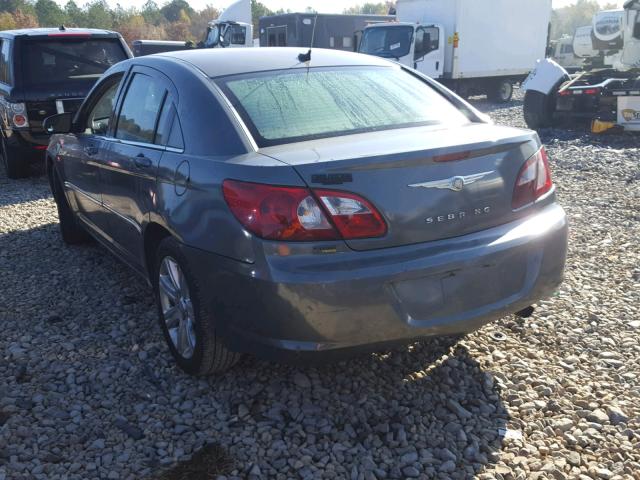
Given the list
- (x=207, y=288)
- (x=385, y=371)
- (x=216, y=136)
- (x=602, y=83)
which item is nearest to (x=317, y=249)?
(x=207, y=288)

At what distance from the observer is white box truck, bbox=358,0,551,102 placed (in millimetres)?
17438

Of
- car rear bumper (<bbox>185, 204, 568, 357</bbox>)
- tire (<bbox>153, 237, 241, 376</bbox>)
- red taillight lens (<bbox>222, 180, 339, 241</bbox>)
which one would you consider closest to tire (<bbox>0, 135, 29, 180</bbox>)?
tire (<bbox>153, 237, 241, 376</bbox>)

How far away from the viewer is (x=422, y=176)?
2748 mm

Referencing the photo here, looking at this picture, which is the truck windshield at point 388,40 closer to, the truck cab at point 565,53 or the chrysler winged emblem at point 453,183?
the chrysler winged emblem at point 453,183

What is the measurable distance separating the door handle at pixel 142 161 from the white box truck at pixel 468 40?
14.4m

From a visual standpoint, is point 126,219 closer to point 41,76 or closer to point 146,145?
point 146,145

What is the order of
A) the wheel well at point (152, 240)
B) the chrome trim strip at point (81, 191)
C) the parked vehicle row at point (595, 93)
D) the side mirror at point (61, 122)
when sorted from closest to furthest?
the wheel well at point (152, 240), the chrome trim strip at point (81, 191), the side mirror at point (61, 122), the parked vehicle row at point (595, 93)

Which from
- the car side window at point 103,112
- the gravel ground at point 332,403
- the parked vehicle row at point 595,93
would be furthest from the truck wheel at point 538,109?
the car side window at point 103,112

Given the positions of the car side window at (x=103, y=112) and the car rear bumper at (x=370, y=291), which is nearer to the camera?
the car rear bumper at (x=370, y=291)

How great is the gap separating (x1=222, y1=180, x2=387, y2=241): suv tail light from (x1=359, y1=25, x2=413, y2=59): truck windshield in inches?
598

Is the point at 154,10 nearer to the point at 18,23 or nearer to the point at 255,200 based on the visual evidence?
the point at 18,23

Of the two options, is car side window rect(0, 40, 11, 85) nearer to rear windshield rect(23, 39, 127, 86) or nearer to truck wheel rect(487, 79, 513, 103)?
rear windshield rect(23, 39, 127, 86)

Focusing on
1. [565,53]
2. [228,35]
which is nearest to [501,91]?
[228,35]

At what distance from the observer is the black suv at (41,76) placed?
Result: 834 cm
